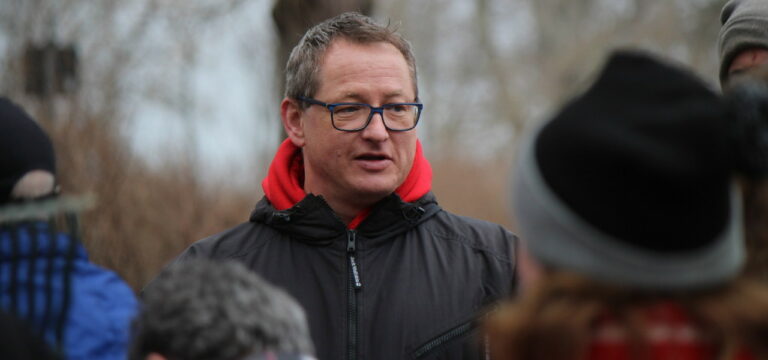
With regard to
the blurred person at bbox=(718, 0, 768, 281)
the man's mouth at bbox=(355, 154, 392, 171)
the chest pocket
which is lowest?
the chest pocket

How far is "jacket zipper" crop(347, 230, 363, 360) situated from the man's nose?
361 millimetres

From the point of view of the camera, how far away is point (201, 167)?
952 cm

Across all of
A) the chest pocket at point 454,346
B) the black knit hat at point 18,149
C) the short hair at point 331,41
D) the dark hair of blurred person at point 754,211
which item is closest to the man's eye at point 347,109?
the short hair at point 331,41

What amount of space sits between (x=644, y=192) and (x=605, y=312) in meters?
0.24

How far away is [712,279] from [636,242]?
0.16 metres

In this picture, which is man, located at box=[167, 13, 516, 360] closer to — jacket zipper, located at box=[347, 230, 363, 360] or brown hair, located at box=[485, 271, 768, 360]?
jacket zipper, located at box=[347, 230, 363, 360]

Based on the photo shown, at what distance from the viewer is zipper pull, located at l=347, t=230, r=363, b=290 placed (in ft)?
9.95

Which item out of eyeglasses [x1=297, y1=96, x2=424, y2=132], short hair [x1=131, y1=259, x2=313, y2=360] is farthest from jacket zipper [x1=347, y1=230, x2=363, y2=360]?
short hair [x1=131, y1=259, x2=313, y2=360]

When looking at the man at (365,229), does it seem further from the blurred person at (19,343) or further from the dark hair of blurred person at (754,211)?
the dark hair of blurred person at (754,211)

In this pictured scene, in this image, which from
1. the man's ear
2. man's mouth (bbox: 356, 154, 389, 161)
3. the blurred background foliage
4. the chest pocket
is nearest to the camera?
the chest pocket

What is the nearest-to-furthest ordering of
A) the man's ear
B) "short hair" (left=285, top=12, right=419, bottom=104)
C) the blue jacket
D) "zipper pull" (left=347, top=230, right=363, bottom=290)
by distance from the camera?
the blue jacket, "zipper pull" (left=347, top=230, right=363, bottom=290), "short hair" (left=285, top=12, right=419, bottom=104), the man's ear

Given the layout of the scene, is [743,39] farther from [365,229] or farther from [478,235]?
[365,229]

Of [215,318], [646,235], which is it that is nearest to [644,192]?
[646,235]

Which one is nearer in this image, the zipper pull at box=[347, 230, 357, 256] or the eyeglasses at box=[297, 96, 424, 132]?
the zipper pull at box=[347, 230, 357, 256]
